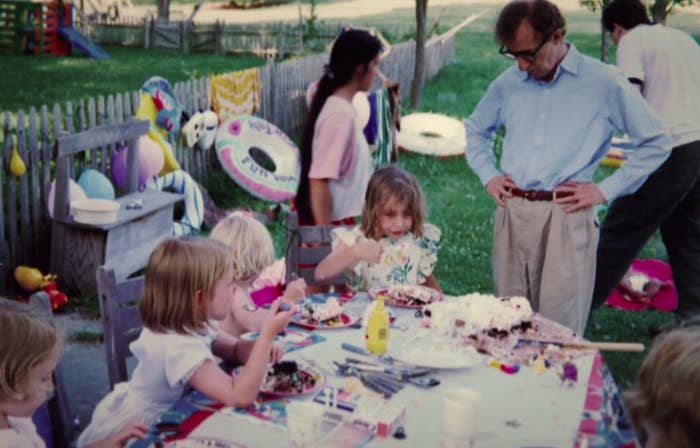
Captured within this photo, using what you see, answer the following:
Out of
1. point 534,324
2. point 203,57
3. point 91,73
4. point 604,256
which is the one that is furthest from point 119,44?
point 534,324

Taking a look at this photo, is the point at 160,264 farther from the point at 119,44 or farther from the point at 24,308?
the point at 119,44

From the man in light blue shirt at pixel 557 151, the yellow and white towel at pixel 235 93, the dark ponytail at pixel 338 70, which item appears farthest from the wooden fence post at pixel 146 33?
the man in light blue shirt at pixel 557 151

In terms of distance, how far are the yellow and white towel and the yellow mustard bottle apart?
7.37 meters

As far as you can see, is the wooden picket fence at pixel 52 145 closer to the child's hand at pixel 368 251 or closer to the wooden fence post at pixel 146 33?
the child's hand at pixel 368 251

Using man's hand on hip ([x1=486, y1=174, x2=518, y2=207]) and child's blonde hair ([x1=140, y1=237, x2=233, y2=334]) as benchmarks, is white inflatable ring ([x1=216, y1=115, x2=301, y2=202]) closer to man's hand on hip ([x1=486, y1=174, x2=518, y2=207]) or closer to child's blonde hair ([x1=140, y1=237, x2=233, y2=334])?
man's hand on hip ([x1=486, y1=174, x2=518, y2=207])

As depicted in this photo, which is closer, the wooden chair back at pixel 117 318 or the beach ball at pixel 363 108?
the wooden chair back at pixel 117 318

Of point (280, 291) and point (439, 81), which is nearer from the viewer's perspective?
point (280, 291)

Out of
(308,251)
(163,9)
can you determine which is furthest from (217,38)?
(308,251)

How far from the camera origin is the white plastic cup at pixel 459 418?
2.43 metres

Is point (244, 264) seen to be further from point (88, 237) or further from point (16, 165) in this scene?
point (16, 165)

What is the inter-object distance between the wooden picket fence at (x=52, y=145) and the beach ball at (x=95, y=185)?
0.19 meters

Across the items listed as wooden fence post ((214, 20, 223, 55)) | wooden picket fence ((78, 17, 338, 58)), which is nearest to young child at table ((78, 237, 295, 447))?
wooden picket fence ((78, 17, 338, 58))

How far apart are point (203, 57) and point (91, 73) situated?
207 inches

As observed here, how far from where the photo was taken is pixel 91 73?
Answer: 21.1 metres
